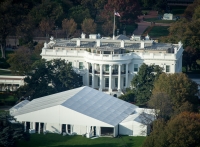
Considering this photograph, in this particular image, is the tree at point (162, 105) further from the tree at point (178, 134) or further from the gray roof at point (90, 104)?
the tree at point (178, 134)

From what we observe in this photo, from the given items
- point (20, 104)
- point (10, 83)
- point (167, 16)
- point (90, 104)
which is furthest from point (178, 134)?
point (167, 16)

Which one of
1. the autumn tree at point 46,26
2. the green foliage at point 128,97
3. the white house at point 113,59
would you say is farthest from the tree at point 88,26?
the green foliage at point 128,97

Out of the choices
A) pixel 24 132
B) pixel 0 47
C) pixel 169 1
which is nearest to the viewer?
pixel 24 132

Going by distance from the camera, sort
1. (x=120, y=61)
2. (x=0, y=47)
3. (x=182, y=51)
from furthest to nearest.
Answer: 1. (x=0, y=47)
2. (x=182, y=51)
3. (x=120, y=61)

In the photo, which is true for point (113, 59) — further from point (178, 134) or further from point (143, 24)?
point (143, 24)

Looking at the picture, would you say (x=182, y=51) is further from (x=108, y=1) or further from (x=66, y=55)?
(x=108, y=1)

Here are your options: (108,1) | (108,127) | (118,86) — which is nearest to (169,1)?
(108,1)
